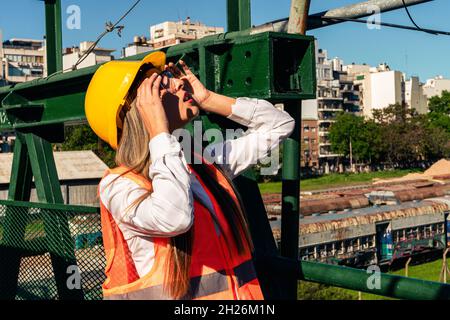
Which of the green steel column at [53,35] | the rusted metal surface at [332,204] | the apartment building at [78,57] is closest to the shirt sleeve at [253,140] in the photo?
the green steel column at [53,35]

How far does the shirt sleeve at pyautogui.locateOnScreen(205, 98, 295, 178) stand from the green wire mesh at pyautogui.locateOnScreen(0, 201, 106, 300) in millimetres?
1154

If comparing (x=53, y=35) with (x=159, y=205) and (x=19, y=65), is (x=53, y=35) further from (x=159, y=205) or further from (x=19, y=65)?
(x=19, y=65)

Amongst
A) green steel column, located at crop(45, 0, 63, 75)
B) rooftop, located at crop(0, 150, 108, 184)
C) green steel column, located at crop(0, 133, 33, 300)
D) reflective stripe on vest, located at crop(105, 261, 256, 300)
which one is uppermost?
green steel column, located at crop(45, 0, 63, 75)

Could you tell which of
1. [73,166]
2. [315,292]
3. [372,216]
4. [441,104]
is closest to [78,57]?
[315,292]

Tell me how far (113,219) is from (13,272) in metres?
2.73

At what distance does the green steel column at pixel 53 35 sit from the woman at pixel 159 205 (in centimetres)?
298

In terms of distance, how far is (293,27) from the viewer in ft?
11.3

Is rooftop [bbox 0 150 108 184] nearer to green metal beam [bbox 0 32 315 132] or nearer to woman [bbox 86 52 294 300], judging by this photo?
green metal beam [bbox 0 32 315 132]

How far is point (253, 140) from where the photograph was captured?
299cm

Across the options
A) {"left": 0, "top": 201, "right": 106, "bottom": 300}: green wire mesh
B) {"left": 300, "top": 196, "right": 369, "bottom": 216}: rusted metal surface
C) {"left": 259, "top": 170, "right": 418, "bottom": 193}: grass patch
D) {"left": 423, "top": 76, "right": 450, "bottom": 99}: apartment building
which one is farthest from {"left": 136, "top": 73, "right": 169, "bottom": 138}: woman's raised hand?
{"left": 423, "top": 76, "right": 450, "bottom": 99}: apartment building

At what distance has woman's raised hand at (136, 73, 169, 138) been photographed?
97.3 inches

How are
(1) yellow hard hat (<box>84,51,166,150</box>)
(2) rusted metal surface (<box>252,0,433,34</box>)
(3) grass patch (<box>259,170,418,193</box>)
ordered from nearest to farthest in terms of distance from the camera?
1. (1) yellow hard hat (<box>84,51,166,150</box>)
2. (2) rusted metal surface (<box>252,0,433,34</box>)
3. (3) grass patch (<box>259,170,418,193</box>)

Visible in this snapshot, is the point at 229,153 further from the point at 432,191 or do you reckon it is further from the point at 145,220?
the point at 432,191
